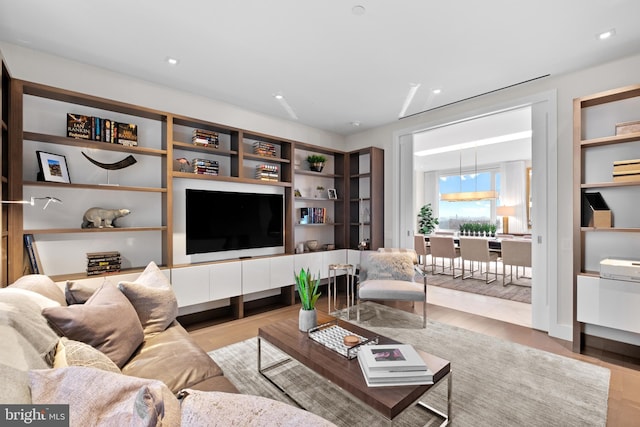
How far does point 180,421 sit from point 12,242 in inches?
104

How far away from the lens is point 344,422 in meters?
1.75

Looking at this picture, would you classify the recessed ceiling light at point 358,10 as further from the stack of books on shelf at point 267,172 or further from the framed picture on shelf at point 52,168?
the framed picture on shelf at point 52,168

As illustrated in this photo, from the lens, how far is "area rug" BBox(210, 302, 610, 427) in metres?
1.79

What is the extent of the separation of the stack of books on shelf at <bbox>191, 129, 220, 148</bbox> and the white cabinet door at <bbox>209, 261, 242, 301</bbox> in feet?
4.61

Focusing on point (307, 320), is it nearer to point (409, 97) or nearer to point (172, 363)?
point (172, 363)

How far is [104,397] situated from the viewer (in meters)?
0.72

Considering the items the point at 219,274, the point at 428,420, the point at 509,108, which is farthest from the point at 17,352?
the point at 509,108

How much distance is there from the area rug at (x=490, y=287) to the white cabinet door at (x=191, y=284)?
3880mm

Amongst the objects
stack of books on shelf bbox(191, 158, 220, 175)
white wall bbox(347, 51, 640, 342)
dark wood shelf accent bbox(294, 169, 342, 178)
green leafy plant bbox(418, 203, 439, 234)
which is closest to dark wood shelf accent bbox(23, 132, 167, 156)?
stack of books on shelf bbox(191, 158, 220, 175)

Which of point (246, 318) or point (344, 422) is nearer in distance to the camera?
point (344, 422)

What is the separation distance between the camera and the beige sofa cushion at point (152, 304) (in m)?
1.96

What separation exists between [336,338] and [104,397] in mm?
1489

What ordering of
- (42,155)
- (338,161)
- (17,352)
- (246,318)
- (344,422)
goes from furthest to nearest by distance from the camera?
(338,161)
(246,318)
(42,155)
(344,422)
(17,352)

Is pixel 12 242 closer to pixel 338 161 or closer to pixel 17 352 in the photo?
pixel 17 352
